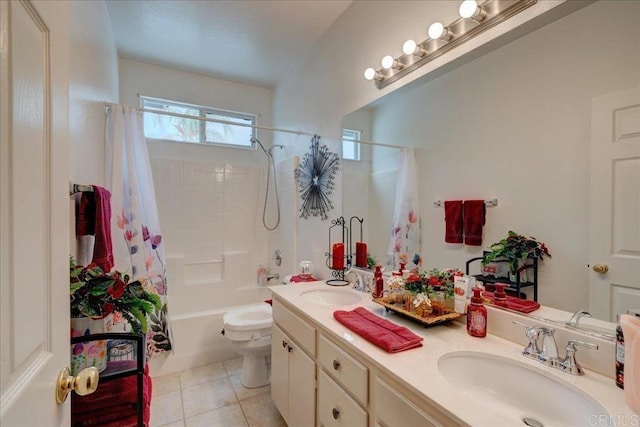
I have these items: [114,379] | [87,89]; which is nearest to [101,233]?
[114,379]

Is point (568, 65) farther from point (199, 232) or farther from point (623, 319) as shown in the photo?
point (199, 232)

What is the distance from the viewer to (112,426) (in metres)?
0.99

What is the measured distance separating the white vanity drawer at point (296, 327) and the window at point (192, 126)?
195cm

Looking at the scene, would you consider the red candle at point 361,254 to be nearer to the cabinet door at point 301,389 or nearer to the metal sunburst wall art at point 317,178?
the metal sunburst wall art at point 317,178

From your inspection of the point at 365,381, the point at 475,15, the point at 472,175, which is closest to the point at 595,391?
the point at 365,381

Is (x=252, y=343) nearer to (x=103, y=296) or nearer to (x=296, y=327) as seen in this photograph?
(x=296, y=327)

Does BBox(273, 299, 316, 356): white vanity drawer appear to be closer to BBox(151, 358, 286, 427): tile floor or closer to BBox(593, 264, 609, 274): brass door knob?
BBox(151, 358, 286, 427): tile floor

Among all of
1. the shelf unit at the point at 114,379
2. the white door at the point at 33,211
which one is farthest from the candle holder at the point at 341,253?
the white door at the point at 33,211

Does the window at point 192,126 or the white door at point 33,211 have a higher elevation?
the window at point 192,126

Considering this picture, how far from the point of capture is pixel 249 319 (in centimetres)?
248

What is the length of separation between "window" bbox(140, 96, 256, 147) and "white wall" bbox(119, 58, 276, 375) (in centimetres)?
7

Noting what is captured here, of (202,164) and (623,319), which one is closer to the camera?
(623,319)

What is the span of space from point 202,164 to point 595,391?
327 cm

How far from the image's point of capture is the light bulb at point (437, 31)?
4.61 ft
